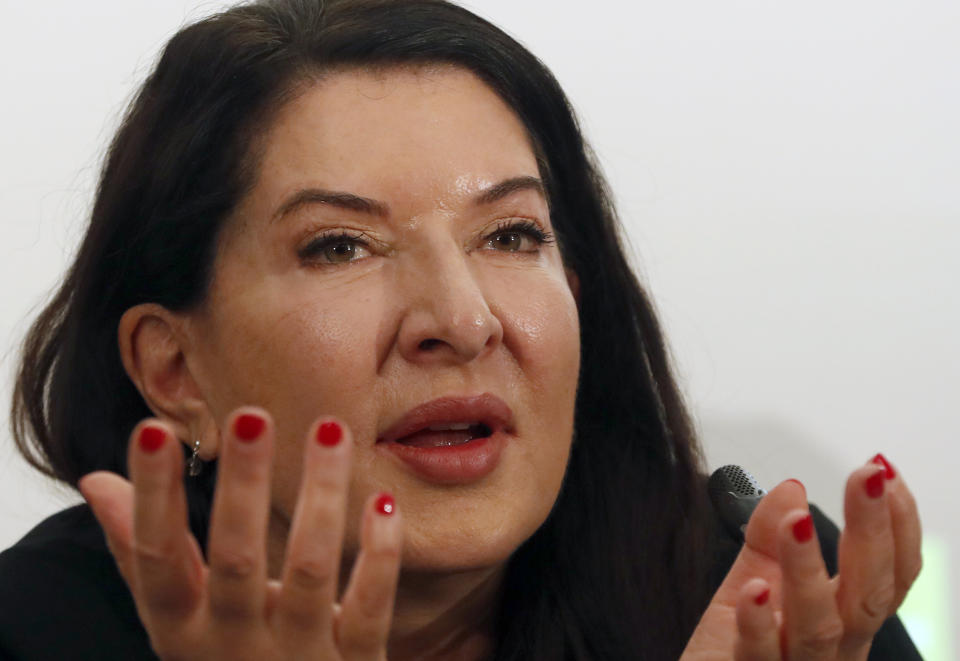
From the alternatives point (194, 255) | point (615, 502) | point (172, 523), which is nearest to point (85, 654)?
point (194, 255)

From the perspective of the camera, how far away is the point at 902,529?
3.06 ft

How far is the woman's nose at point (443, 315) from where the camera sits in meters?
1.19

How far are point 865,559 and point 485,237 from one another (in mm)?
582

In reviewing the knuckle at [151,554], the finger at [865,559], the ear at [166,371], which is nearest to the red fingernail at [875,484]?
the finger at [865,559]

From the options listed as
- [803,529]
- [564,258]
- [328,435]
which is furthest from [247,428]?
[564,258]

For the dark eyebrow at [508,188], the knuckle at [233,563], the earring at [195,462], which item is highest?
the dark eyebrow at [508,188]

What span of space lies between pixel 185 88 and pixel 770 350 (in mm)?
1142

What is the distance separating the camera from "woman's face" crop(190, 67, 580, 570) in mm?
1204

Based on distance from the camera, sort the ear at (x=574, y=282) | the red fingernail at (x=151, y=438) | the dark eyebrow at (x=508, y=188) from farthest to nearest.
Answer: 1. the ear at (x=574, y=282)
2. the dark eyebrow at (x=508, y=188)
3. the red fingernail at (x=151, y=438)

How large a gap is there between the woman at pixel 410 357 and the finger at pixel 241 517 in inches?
7.5

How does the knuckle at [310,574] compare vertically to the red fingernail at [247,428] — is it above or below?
below

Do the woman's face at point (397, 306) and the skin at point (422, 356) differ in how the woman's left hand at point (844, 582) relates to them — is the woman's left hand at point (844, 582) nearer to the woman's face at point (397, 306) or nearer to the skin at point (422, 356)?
the skin at point (422, 356)

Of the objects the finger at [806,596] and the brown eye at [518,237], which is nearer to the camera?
the finger at [806,596]

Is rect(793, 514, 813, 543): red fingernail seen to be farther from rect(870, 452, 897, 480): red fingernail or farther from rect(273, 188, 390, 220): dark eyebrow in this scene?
rect(273, 188, 390, 220): dark eyebrow
